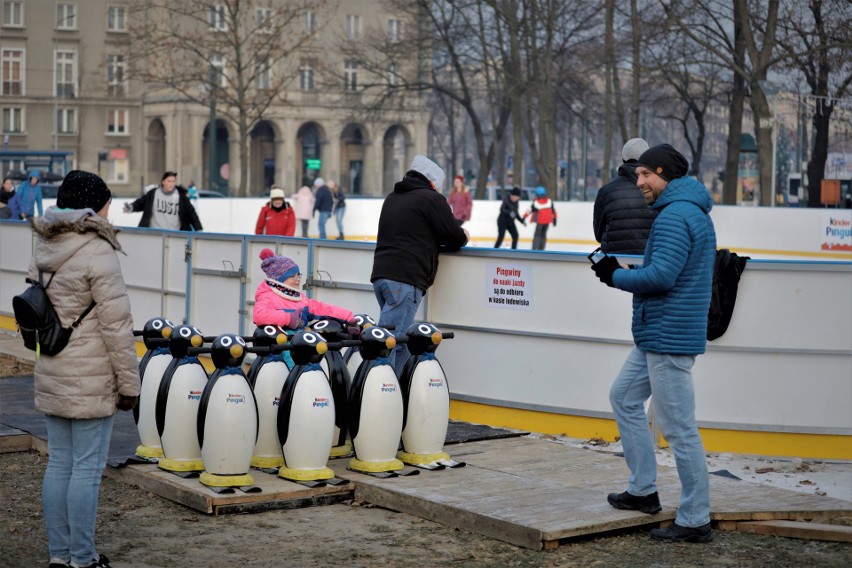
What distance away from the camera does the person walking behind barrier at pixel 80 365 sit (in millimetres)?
6234

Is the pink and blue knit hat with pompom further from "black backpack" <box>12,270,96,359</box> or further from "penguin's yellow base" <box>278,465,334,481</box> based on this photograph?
"black backpack" <box>12,270,96,359</box>

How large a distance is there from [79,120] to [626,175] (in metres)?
77.3

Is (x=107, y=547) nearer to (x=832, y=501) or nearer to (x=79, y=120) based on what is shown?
(x=832, y=501)

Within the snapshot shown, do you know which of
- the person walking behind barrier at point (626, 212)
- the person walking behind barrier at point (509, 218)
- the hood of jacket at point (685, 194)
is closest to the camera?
the hood of jacket at point (685, 194)

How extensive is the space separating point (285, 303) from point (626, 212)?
8.65 ft

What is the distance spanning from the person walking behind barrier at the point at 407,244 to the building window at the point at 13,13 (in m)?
79.0

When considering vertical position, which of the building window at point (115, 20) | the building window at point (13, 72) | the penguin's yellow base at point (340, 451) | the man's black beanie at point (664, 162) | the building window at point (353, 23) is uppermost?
the building window at point (353, 23)

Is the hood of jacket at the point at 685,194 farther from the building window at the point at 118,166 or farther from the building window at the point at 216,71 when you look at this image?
the building window at the point at 118,166

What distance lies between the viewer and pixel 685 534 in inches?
284

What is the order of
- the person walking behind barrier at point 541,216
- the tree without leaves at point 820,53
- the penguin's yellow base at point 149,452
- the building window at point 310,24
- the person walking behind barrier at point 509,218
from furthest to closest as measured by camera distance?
the building window at point 310,24, the tree without leaves at point 820,53, the person walking behind barrier at point 509,218, the person walking behind barrier at point 541,216, the penguin's yellow base at point 149,452

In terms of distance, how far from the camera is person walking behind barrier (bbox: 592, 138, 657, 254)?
9922 mm

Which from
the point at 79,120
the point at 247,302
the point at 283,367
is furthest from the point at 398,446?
the point at 79,120

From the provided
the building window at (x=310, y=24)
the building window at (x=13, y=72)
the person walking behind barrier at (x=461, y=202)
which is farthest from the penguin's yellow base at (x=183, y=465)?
the building window at (x=13, y=72)

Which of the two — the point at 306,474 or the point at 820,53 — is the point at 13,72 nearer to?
the point at 820,53
